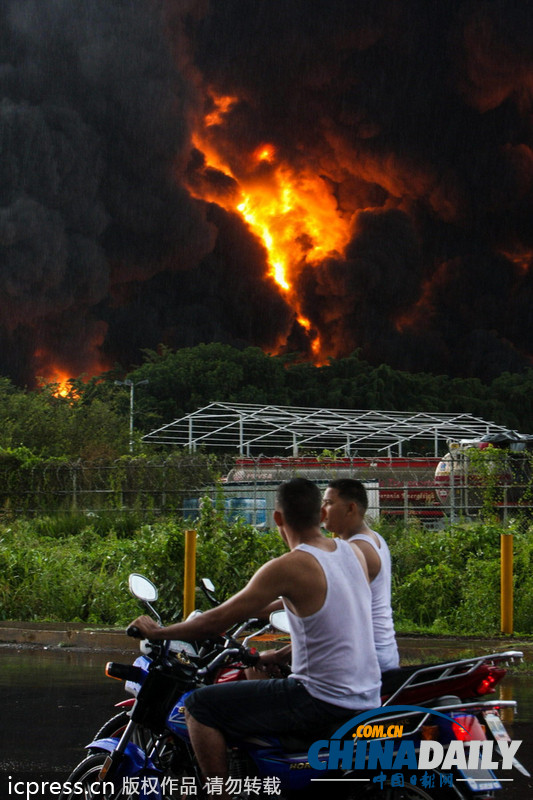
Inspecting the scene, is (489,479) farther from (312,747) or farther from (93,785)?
(312,747)

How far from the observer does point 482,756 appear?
355cm

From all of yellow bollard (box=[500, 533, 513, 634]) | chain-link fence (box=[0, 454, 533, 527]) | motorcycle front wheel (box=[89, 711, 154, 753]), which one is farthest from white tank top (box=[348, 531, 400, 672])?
chain-link fence (box=[0, 454, 533, 527])

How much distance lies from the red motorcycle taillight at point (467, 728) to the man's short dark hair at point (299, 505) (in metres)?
0.89

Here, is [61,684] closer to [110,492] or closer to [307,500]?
[307,500]

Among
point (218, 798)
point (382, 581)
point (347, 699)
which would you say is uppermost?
point (382, 581)

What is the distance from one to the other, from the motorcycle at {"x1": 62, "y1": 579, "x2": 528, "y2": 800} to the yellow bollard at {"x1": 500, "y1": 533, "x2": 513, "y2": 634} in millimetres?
6972

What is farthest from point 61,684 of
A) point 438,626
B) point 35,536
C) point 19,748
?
point 35,536

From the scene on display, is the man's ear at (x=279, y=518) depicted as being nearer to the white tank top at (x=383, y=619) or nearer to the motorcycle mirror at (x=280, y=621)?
the motorcycle mirror at (x=280, y=621)

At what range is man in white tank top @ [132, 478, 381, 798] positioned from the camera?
3654 millimetres

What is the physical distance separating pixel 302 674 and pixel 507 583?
7.55 meters

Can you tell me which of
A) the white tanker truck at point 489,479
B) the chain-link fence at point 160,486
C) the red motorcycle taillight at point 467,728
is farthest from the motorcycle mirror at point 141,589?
the chain-link fence at point 160,486

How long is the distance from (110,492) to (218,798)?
16.8m

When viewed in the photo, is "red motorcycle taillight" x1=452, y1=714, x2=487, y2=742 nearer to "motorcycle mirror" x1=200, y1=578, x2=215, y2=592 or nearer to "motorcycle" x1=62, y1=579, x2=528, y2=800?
"motorcycle" x1=62, y1=579, x2=528, y2=800

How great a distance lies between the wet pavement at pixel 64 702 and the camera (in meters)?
6.09
